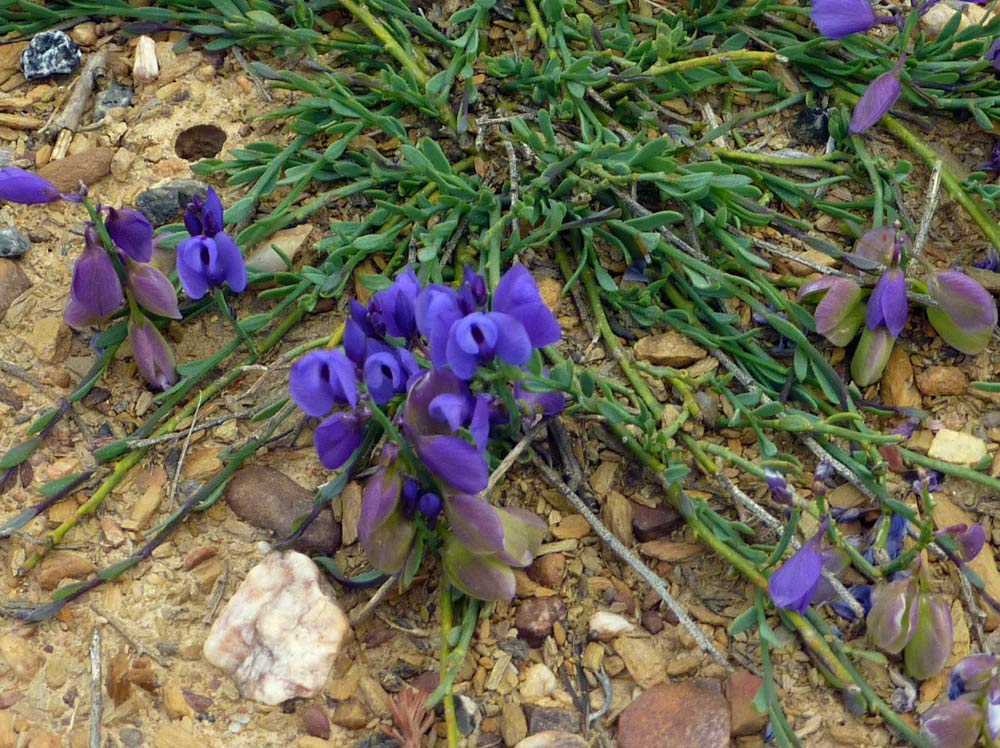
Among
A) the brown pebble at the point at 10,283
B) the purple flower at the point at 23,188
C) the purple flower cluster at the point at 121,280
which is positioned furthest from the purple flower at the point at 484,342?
the brown pebble at the point at 10,283

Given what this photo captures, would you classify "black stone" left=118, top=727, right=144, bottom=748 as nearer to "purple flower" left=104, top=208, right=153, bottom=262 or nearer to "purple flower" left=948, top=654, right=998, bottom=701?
"purple flower" left=104, top=208, right=153, bottom=262

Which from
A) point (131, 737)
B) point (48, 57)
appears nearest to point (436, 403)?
point (131, 737)

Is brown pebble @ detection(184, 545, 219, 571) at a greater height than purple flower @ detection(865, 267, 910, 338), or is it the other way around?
purple flower @ detection(865, 267, 910, 338)

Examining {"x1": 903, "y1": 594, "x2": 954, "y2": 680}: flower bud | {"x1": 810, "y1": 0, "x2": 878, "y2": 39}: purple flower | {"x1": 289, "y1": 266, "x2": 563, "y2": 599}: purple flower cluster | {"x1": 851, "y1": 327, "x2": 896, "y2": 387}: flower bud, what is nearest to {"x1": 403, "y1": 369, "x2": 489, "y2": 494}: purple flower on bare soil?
{"x1": 289, "y1": 266, "x2": 563, "y2": 599}: purple flower cluster

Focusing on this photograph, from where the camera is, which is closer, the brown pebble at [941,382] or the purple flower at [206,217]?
the purple flower at [206,217]

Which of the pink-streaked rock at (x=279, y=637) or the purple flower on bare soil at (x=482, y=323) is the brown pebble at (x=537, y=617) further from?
the purple flower on bare soil at (x=482, y=323)

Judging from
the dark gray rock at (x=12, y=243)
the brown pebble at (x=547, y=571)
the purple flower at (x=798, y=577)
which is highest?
the dark gray rock at (x=12, y=243)

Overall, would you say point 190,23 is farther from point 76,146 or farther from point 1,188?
point 1,188
